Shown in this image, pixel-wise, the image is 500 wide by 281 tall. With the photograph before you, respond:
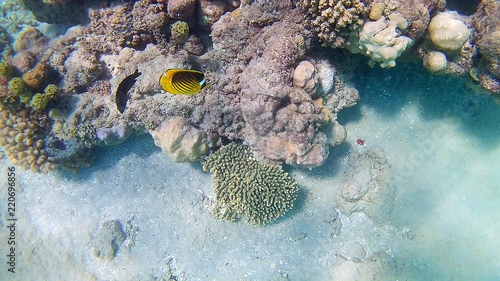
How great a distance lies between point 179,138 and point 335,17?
323 cm

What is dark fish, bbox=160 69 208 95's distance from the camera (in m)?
2.78

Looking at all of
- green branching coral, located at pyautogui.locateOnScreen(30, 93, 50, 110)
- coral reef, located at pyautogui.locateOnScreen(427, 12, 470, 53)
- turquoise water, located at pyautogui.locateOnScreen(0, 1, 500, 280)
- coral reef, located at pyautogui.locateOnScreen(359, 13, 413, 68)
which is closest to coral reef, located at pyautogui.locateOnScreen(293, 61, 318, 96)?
coral reef, located at pyautogui.locateOnScreen(359, 13, 413, 68)

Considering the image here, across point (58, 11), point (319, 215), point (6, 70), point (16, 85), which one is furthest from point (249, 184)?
point (58, 11)

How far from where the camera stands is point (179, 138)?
4.59m

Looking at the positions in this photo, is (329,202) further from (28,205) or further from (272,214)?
(28,205)

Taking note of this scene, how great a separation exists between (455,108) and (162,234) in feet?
23.9

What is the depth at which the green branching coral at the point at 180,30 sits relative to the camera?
4.75 meters

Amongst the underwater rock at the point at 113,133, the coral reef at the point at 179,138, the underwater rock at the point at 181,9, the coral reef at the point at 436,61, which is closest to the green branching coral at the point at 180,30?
the underwater rock at the point at 181,9

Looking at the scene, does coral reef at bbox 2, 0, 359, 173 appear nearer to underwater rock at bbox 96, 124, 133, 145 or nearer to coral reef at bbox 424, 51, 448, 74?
underwater rock at bbox 96, 124, 133, 145

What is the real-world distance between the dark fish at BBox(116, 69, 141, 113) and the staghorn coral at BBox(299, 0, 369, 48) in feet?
10.6

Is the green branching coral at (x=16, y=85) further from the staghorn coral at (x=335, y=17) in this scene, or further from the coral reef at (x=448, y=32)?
the coral reef at (x=448, y=32)

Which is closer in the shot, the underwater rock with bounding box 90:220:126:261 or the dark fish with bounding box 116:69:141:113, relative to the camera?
the dark fish with bounding box 116:69:141:113

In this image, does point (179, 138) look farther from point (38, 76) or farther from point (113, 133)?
point (38, 76)

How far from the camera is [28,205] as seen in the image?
6.38 m
